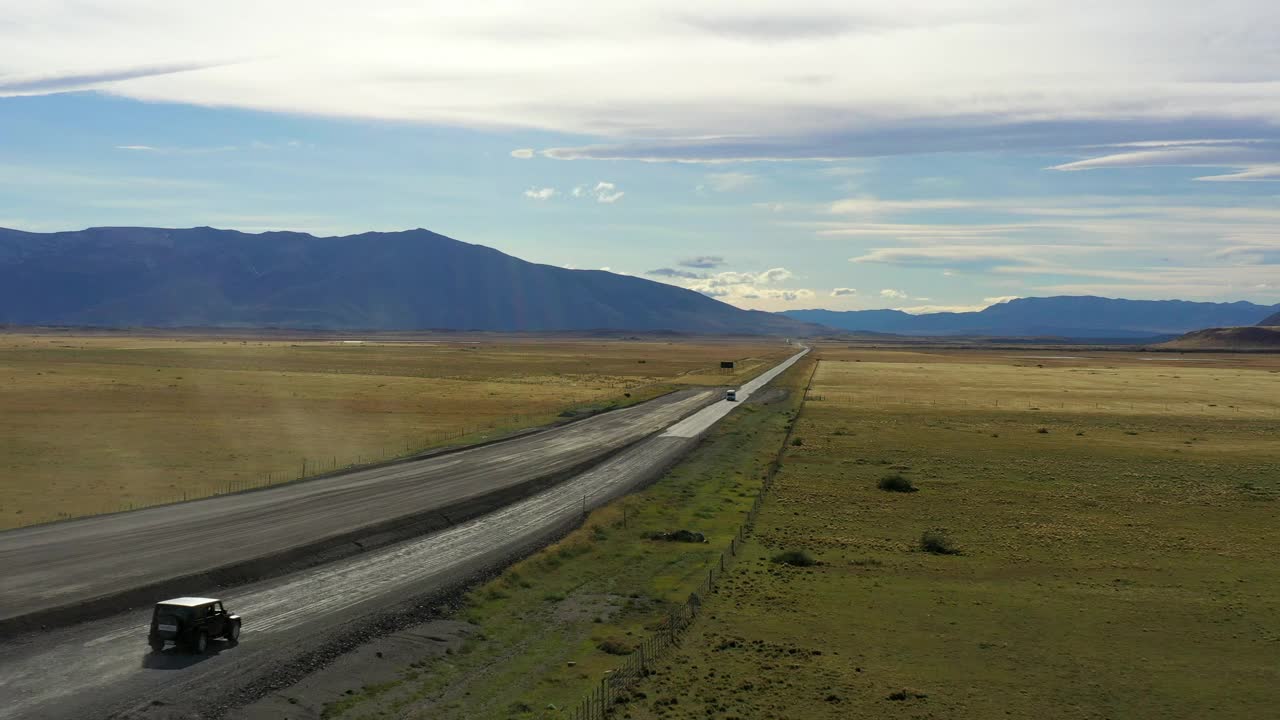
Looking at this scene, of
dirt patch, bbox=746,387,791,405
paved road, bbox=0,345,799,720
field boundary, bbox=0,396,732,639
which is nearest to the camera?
paved road, bbox=0,345,799,720

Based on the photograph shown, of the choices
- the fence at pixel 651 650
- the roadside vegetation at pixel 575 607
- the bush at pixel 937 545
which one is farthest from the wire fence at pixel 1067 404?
the fence at pixel 651 650

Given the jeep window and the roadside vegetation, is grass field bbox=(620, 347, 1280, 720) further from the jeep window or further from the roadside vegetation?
the jeep window

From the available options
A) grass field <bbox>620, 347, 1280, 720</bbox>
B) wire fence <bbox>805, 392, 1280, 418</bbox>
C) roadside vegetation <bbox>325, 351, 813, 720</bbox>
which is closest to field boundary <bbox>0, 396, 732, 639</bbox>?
roadside vegetation <bbox>325, 351, 813, 720</bbox>

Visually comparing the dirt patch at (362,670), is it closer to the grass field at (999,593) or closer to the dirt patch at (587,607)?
the dirt patch at (587,607)

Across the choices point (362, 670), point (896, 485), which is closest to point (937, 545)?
point (896, 485)

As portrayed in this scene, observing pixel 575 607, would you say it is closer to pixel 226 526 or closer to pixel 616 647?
pixel 616 647
